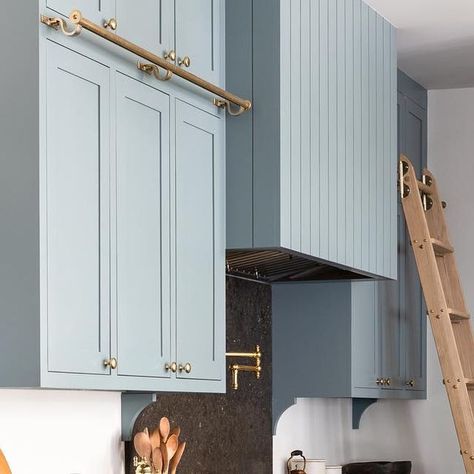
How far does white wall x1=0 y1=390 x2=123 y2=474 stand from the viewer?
2871 millimetres

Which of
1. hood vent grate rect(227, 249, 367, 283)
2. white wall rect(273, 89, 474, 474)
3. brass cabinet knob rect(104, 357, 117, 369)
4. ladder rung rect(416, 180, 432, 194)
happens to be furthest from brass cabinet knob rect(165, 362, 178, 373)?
white wall rect(273, 89, 474, 474)

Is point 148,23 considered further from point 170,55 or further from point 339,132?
point 339,132

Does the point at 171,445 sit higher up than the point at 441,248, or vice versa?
the point at 441,248

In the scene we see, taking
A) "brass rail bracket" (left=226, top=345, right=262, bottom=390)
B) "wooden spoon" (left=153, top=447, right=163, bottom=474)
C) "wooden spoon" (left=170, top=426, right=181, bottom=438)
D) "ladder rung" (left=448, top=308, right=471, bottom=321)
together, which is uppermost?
"ladder rung" (left=448, top=308, right=471, bottom=321)

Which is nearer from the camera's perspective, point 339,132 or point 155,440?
point 155,440

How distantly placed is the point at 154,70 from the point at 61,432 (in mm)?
988

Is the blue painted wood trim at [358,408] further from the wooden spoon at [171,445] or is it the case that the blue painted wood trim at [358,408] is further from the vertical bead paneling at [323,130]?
the wooden spoon at [171,445]

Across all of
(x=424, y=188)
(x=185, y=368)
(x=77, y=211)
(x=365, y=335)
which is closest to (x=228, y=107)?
(x=185, y=368)

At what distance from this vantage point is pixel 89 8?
106 inches

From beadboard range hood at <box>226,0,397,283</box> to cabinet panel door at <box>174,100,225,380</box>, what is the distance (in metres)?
0.09

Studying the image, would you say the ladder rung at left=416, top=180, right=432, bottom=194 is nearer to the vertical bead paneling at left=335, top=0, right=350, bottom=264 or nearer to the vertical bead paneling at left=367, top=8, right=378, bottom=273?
the vertical bead paneling at left=367, top=8, right=378, bottom=273

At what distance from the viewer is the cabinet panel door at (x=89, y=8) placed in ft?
8.44

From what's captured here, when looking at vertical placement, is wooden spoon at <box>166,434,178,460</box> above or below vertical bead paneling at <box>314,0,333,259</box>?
below

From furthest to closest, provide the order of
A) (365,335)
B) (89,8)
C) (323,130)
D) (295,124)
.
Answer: (365,335)
(323,130)
(295,124)
(89,8)
